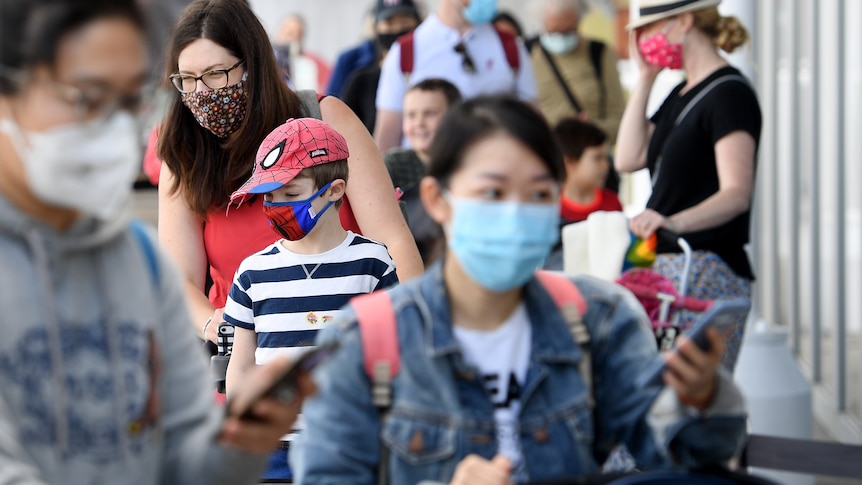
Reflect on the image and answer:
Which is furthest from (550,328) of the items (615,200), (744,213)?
(615,200)

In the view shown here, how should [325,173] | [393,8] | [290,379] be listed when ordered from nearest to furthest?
[290,379] → [325,173] → [393,8]

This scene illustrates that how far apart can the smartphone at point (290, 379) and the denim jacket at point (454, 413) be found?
0.25 m

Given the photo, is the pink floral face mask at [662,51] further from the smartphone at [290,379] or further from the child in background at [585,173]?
the smartphone at [290,379]

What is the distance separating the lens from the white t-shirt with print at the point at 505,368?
7.97 feet

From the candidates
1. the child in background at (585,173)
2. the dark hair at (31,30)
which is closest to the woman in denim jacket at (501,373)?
the dark hair at (31,30)

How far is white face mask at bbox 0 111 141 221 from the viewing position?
1878mm

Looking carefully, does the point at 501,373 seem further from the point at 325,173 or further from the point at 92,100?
the point at 325,173

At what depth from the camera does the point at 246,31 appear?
3996 mm

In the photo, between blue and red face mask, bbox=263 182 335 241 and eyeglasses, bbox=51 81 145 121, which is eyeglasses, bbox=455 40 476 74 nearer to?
blue and red face mask, bbox=263 182 335 241

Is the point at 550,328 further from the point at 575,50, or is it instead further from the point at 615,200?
the point at 575,50

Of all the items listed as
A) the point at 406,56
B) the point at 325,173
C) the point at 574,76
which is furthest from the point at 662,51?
the point at 574,76

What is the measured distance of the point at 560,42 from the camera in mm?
8672

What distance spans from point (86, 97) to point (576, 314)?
1050 millimetres

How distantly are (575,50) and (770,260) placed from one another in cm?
195
